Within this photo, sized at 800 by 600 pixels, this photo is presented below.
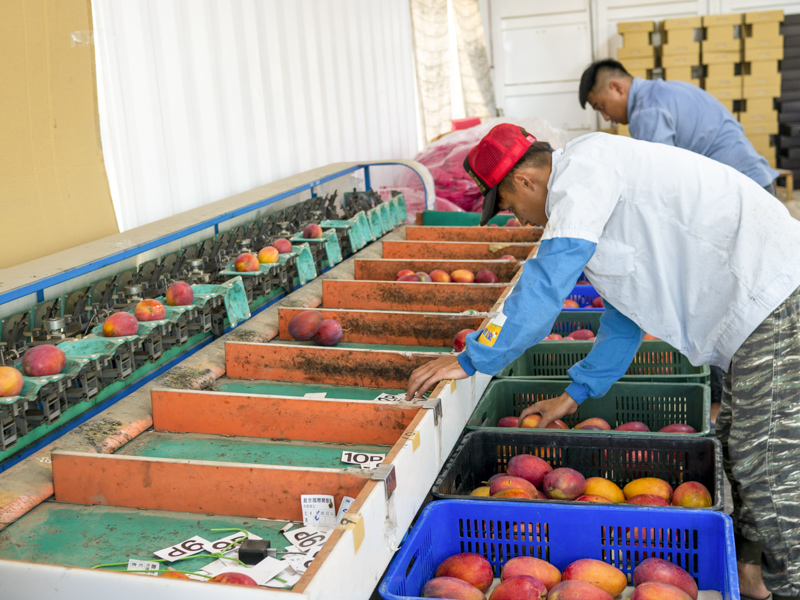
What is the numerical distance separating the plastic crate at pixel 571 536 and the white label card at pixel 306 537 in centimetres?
20

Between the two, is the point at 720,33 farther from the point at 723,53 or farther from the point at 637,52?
the point at 637,52

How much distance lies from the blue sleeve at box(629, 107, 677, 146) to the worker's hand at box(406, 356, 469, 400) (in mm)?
2451

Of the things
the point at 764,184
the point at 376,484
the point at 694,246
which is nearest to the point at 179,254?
the point at 376,484

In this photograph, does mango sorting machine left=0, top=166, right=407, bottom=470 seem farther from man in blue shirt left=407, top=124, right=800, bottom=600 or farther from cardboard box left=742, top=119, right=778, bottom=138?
cardboard box left=742, top=119, right=778, bottom=138

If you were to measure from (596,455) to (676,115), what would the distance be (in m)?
2.50

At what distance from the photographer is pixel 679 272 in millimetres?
1994

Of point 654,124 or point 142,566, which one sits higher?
point 654,124

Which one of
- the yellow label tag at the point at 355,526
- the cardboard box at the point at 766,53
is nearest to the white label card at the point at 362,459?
the yellow label tag at the point at 355,526

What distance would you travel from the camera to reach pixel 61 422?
203 centimetres

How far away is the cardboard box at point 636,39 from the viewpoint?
31.8 feet

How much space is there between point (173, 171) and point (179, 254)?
31.6 inches

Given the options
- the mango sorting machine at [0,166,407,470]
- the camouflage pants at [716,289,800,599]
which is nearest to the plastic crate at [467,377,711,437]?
the camouflage pants at [716,289,800,599]

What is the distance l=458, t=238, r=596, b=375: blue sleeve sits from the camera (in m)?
1.76

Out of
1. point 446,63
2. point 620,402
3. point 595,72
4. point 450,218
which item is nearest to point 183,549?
point 620,402
